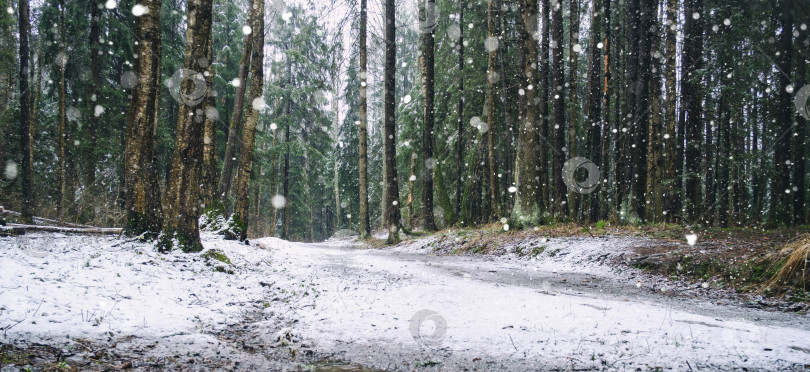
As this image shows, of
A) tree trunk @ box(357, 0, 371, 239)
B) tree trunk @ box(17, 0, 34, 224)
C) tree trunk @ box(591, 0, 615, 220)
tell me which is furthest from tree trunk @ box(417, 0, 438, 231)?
tree trunk @ box(17, 0, 34, 224)

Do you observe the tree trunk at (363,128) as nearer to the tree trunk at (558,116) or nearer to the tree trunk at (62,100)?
the tree trunk at (558,116)

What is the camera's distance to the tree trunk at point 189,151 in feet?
23.3

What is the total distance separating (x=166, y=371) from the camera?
2832 millimetres

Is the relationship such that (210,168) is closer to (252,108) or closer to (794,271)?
(252,108)

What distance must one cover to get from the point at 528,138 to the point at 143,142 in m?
9.88

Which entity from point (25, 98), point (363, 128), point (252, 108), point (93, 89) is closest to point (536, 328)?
point (252, 108)

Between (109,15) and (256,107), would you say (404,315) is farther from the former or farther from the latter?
(109,15)

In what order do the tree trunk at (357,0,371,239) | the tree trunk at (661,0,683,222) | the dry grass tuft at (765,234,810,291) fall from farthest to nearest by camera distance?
the tree trunk at (357,0,371,239) < the tree trunk at (661,0,683,222) < the dry grass tuft at (765,234,810,291)

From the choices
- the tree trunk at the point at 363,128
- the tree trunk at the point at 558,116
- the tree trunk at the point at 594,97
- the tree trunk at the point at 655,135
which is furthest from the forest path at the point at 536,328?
the tree trunk at the point at 363,128

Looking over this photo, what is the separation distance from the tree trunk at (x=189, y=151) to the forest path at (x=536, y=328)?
286 cm

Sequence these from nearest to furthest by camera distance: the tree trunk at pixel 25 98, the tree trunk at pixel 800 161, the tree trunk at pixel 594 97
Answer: the tree trunk at pixel 800 161, the tree trunk at pixel 25 98, the tree trunk at pixel 594 97

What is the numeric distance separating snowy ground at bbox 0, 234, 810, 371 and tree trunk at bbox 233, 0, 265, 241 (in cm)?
585

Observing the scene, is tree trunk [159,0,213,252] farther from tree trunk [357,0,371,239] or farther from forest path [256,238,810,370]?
tree trunk [357,0,371,239]

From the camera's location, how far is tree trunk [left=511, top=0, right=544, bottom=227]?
12.2 m
